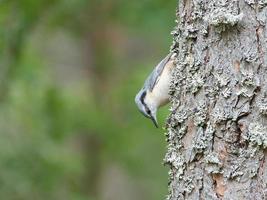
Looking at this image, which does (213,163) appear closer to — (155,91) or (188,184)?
(188,184)

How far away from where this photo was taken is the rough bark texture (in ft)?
8.92

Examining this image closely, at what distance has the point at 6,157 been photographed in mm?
6453

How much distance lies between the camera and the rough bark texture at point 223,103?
8.92 feet

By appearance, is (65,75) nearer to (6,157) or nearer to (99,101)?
(99,101)

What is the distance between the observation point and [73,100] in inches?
305

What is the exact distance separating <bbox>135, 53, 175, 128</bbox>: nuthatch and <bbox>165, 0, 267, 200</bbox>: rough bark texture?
944 mm

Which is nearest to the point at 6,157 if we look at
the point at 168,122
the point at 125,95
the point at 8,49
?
the point at 8,49

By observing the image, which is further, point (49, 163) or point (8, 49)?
point (49, 163)

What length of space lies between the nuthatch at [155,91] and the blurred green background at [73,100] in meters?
0.82

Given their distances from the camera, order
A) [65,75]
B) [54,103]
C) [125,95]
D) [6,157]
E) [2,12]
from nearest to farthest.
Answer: [2,12] → [6,157] → [54,103] → [125,95] → [65,75]

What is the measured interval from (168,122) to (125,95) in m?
4.39

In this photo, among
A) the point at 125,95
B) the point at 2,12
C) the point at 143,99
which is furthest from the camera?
the point at 125,95

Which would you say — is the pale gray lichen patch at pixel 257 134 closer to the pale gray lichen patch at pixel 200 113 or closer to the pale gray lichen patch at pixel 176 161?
the pale gray lichen patch at pixel 200 113

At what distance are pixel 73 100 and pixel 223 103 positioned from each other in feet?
16.6
